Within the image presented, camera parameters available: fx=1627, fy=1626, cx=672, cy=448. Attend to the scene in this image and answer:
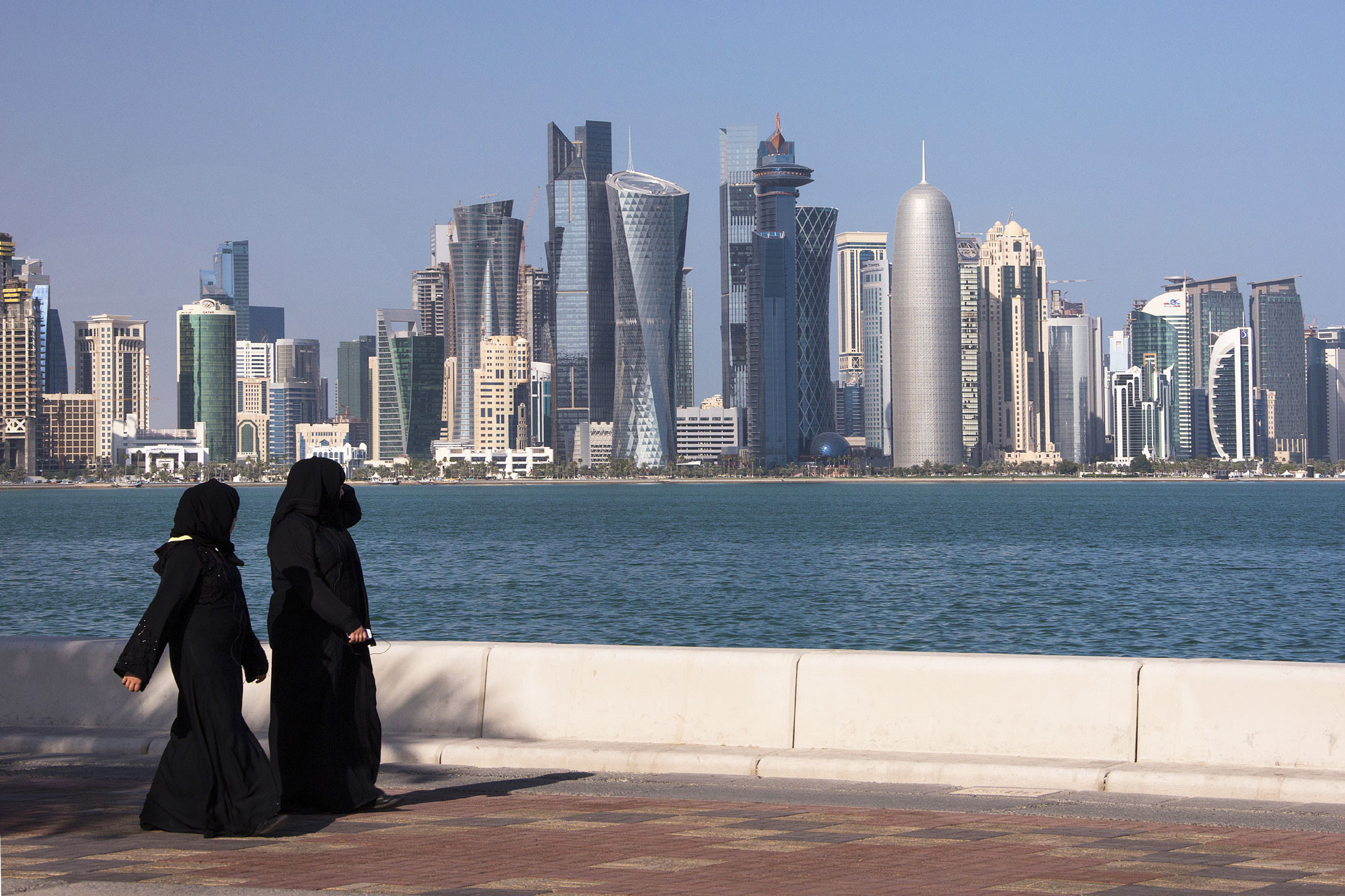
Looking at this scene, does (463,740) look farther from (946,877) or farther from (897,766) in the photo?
(946,877)

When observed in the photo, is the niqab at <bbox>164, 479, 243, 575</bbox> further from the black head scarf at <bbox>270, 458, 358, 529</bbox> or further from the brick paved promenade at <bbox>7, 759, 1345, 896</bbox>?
the brick paved promenade at <bbox>7, 759, 1345, 896</bbox>

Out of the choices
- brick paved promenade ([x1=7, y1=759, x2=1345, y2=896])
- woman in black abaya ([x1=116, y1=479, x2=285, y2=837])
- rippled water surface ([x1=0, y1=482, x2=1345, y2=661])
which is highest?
woman in black abaya ([x1=116, y1=479, x2=285, y2=837])

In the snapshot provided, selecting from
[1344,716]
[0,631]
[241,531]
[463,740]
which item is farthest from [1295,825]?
[241,531]

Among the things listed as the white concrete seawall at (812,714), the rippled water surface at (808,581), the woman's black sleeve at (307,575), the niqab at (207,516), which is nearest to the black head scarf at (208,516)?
the niqab at (207,516)

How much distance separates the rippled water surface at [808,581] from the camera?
3831cm

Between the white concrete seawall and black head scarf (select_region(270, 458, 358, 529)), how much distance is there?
8.83 feet

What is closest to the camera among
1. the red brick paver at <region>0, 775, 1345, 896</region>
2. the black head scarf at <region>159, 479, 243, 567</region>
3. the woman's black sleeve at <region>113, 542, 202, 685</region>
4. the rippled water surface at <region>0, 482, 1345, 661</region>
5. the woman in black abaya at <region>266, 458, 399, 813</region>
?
the red brick paver at <region>0, 775, 1345, 896</region>

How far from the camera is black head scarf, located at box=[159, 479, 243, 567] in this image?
8266mm

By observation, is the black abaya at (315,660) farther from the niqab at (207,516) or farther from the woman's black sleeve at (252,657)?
the niqab at (207,516)

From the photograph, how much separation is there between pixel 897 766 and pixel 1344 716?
2609 millimetres

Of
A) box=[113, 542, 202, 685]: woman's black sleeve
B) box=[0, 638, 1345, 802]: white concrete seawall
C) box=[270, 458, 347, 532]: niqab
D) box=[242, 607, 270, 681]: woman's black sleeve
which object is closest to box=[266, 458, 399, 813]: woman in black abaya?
box=[270, 458, 347, 532]: niqab

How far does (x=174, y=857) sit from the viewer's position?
303 inches

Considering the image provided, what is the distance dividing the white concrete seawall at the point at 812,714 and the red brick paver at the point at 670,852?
1.07 meters

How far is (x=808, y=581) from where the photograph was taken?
5681cm
